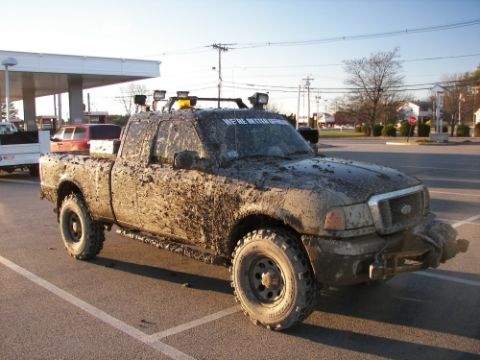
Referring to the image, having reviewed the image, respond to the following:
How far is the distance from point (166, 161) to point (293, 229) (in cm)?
188

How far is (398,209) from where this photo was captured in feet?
15.2

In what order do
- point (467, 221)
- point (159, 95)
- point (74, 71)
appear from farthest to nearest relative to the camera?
point (74, 71) → point (467, 221) → point (159, 95)

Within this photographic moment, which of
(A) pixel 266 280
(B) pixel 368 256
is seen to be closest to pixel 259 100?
(A) pixel 266 280

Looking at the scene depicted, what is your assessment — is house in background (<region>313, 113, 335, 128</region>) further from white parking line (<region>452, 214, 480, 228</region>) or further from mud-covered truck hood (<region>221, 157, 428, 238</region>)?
mud-covered truck hood (<region>221, 157, 428, 238</region>)

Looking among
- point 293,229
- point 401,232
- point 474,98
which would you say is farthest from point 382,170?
point 474,98

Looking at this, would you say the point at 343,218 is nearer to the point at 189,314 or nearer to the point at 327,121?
the point at 189,314

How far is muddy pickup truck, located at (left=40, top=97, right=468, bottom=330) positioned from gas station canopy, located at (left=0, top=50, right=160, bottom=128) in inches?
1137

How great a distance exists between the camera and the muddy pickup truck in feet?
14.1

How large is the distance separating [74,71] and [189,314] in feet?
104

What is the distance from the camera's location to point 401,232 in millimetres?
4617

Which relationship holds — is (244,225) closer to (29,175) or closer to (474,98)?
(29,175)

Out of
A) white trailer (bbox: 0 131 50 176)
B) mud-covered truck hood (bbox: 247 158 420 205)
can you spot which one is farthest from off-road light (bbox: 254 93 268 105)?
white trailer (bbox: 0 131 50 176)

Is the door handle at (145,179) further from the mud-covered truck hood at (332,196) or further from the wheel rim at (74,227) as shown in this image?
the wheel rim at (74,227)

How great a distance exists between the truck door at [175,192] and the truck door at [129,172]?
0.48ft
